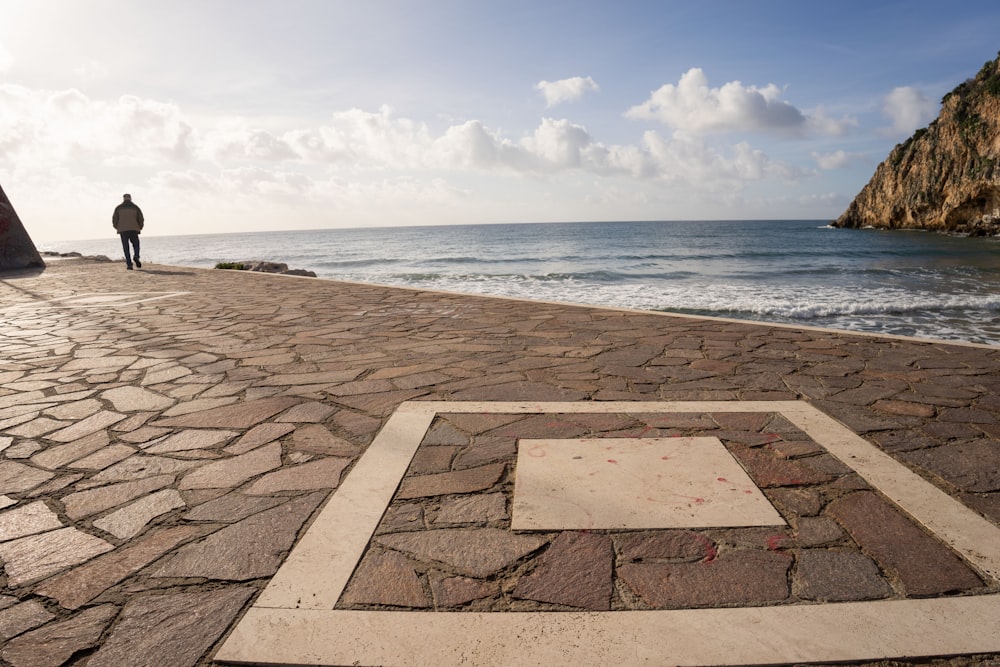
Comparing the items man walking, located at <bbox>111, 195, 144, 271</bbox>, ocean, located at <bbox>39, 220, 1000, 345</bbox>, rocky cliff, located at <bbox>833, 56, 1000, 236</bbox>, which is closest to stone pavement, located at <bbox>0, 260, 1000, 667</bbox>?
ocean, located at <bbox>39, 220, 1000, 345</bbox>

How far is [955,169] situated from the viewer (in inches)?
1802

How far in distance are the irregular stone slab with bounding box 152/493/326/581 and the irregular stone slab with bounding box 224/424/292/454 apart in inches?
27.8

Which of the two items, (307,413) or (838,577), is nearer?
(838,577)

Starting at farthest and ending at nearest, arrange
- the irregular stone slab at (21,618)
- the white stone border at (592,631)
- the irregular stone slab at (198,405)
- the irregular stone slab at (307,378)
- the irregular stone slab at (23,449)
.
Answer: the irregular stone slab at (307,378) → the irregular stone slab at (198,405) → the irregular stone slab at (23,449) → the irregular stone slab at (21,618) → the white stone border at (592,631)

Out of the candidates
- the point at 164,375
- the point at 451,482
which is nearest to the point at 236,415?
the point at 164,375

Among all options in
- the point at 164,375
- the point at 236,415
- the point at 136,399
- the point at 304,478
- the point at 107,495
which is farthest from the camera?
the point at 164,375

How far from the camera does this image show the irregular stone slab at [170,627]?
4.79 ft

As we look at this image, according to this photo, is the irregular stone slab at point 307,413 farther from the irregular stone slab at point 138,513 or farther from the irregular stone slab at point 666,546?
the irregular stone slab at point 666,546

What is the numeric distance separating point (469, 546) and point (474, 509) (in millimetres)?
255

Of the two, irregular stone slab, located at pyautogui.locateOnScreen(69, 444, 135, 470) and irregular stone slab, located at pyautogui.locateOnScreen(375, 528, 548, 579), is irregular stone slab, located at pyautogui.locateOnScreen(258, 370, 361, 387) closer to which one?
irregular stone slab, located at pyautogui.locateOnScreen(69, 444, 135, 470)

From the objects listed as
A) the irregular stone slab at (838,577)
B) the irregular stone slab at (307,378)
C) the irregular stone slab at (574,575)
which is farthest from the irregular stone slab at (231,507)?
the irregular stone slab at (838,577)

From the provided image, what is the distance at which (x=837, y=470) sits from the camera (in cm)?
250

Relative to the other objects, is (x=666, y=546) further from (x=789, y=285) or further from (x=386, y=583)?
(x=789, y=285)

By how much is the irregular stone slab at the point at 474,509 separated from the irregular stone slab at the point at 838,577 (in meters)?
1.02
